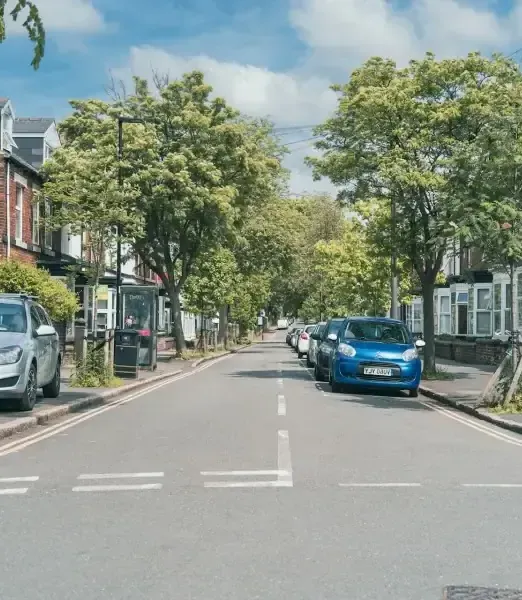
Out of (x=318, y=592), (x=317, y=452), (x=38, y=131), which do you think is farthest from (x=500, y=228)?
(x=38, y=131)

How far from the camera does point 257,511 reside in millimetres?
7355

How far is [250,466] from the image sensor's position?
9641mm

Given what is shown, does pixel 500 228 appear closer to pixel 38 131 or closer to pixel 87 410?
pixel 87 410

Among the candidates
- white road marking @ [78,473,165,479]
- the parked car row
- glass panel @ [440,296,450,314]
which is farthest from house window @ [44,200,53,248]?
white road marking @ [78,473,165,479]

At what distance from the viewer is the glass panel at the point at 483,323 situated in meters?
41.8

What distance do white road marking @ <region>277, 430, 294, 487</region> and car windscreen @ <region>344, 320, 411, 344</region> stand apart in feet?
29.2

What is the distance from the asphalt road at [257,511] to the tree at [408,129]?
1108 centimetres

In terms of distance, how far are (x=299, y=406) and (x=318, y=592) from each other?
39.7 ft

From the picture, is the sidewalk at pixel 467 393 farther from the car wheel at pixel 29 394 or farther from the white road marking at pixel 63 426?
the car wheel at pixel 29 394

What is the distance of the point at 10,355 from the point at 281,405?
552 cm

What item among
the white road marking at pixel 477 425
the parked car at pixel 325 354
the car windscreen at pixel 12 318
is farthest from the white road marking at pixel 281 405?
the car windscreen at pixel 12 318

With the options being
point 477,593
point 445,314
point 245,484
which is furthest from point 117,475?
point 445,314

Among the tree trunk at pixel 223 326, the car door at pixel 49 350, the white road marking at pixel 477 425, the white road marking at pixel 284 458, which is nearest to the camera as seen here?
the white road marking at pixel 284 458

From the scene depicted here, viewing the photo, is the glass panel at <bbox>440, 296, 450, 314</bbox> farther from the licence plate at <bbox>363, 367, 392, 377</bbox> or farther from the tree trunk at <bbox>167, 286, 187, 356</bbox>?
the licence plate at <bbox>363, 367, 392, 377</bbox>
